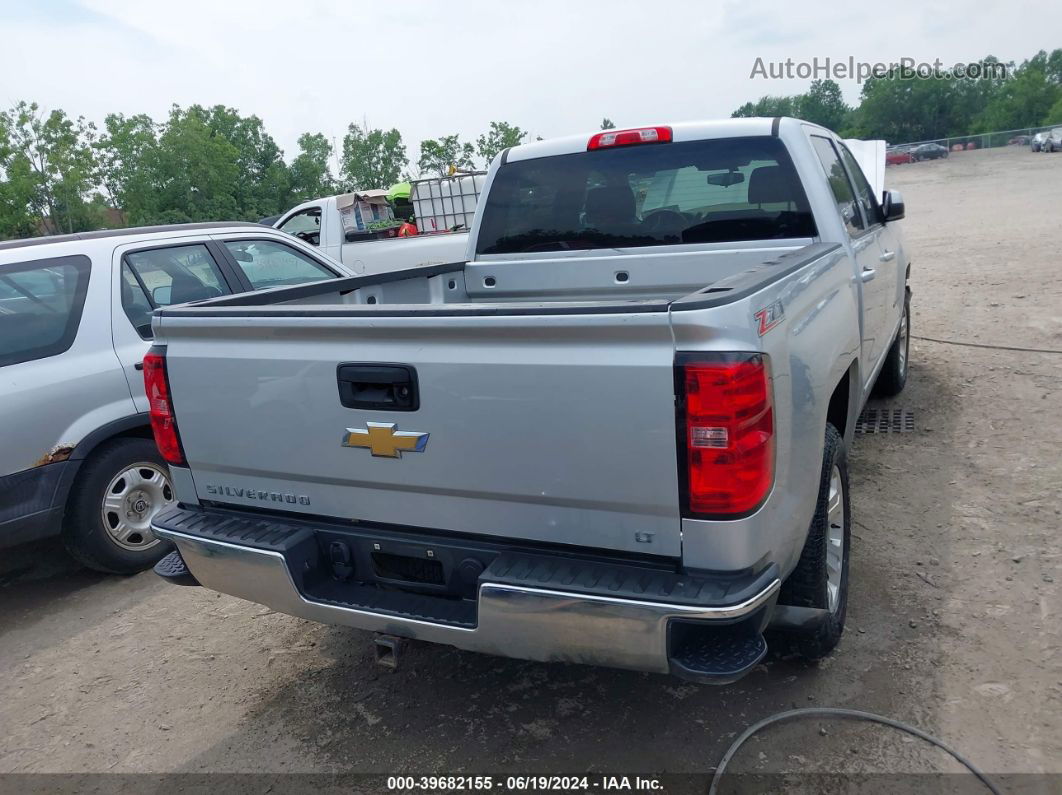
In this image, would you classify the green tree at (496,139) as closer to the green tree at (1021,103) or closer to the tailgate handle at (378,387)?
the tailgate handle at (378,387)

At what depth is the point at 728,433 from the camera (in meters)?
2.21

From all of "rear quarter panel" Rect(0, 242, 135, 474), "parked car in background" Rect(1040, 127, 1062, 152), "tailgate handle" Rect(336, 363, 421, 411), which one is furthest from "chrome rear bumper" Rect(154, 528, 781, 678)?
"parked car in background" Rect(1040, 127, 1062, 152)

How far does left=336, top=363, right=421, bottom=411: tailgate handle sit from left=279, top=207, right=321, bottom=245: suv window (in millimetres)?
10308

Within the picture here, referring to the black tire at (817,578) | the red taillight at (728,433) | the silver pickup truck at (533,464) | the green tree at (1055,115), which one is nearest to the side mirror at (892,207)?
the silver pickup truck at (533,464)

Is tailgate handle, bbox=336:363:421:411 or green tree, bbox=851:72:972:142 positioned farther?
green tree, bbox=851:72:972:142

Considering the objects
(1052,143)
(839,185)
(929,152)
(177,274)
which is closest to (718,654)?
(839,185)

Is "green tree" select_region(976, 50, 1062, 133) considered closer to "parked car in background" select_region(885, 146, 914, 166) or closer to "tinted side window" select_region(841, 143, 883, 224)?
"parked car in background" select_region(885, 146, 914, 166)

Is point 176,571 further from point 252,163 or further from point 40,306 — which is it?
point 252,163

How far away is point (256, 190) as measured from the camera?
141 ft

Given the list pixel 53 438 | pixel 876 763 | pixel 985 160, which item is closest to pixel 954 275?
pixel 876 763

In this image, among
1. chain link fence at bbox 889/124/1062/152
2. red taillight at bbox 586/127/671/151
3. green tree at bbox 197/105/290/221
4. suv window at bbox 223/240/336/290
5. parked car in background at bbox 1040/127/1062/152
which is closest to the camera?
red taillight at bbox 586/127/671/151

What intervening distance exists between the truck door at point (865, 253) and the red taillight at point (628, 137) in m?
0.74

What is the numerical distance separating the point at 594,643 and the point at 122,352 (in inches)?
133

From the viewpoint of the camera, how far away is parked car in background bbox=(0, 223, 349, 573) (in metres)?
4.15
